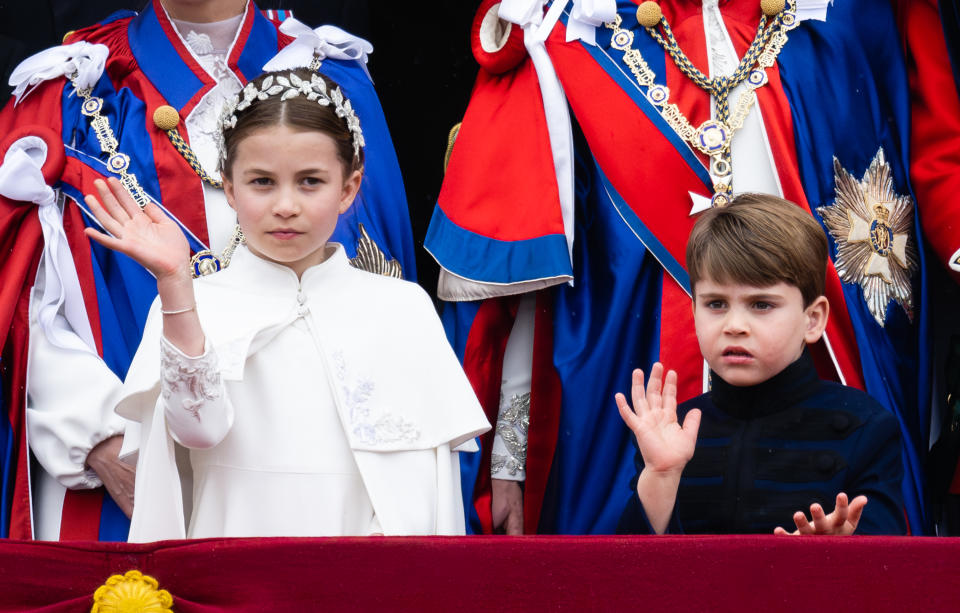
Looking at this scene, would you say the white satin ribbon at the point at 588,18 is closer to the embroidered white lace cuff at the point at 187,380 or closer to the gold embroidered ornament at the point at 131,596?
the embroidered white lace cuff at the point at 187,380

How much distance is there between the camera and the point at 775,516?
82.1 inches

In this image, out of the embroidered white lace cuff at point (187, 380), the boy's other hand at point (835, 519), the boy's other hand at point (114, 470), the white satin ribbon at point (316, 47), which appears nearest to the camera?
the boy's other hand at point (835, 519)

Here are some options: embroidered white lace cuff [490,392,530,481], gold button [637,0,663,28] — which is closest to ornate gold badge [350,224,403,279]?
embroidered white lace cuff [490,392,530,481]

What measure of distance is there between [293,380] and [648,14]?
1.17 metres

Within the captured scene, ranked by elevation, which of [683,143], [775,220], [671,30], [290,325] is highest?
[671,30]

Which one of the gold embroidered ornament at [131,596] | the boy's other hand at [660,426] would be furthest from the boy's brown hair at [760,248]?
the gold embroidered ornament at [131,596]

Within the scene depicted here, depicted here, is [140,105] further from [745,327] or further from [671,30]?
[745,327]

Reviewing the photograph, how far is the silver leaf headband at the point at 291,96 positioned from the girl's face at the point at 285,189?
0.08 meters

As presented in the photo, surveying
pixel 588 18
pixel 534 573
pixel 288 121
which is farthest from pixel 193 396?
pixel 588 18

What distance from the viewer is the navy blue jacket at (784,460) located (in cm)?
208

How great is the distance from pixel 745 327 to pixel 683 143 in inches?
28.3

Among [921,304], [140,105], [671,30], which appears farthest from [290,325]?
[921,304]

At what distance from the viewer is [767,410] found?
Answer: 218 cm

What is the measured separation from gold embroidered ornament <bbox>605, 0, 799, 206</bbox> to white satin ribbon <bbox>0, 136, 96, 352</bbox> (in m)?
1.21
